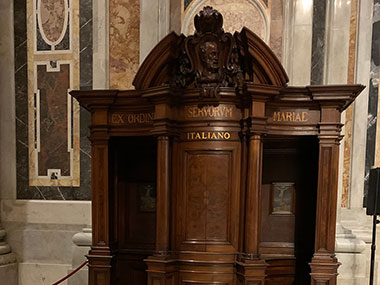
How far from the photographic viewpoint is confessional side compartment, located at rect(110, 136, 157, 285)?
3.37 metres

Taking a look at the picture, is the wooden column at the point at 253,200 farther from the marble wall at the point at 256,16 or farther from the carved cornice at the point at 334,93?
the marble wall at the point at 256,16

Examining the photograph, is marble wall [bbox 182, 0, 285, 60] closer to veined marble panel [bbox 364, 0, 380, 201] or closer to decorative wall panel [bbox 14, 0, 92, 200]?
veined marble panel [bbox 364, 0, 380, 201]

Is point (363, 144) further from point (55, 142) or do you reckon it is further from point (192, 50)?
point (55, 142)

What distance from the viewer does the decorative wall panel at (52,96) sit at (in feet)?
12.9

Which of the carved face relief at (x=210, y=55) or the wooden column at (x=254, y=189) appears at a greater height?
the carved face relief at (x=210, y=55)

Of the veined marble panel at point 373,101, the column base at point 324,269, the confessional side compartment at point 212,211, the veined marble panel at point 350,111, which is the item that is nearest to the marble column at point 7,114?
the confessional side compartment at point 212,211

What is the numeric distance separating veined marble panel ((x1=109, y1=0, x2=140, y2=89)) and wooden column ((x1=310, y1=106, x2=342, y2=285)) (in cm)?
227

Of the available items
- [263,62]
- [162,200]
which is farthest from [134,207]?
[263,62]

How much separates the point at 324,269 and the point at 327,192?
25.7 inches

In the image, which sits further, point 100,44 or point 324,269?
point 100,44

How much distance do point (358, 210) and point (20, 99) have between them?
4273mm

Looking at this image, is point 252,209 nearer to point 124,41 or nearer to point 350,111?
point 350,111

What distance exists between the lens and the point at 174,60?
2.85m

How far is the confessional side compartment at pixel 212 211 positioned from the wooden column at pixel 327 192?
2.33 feet
